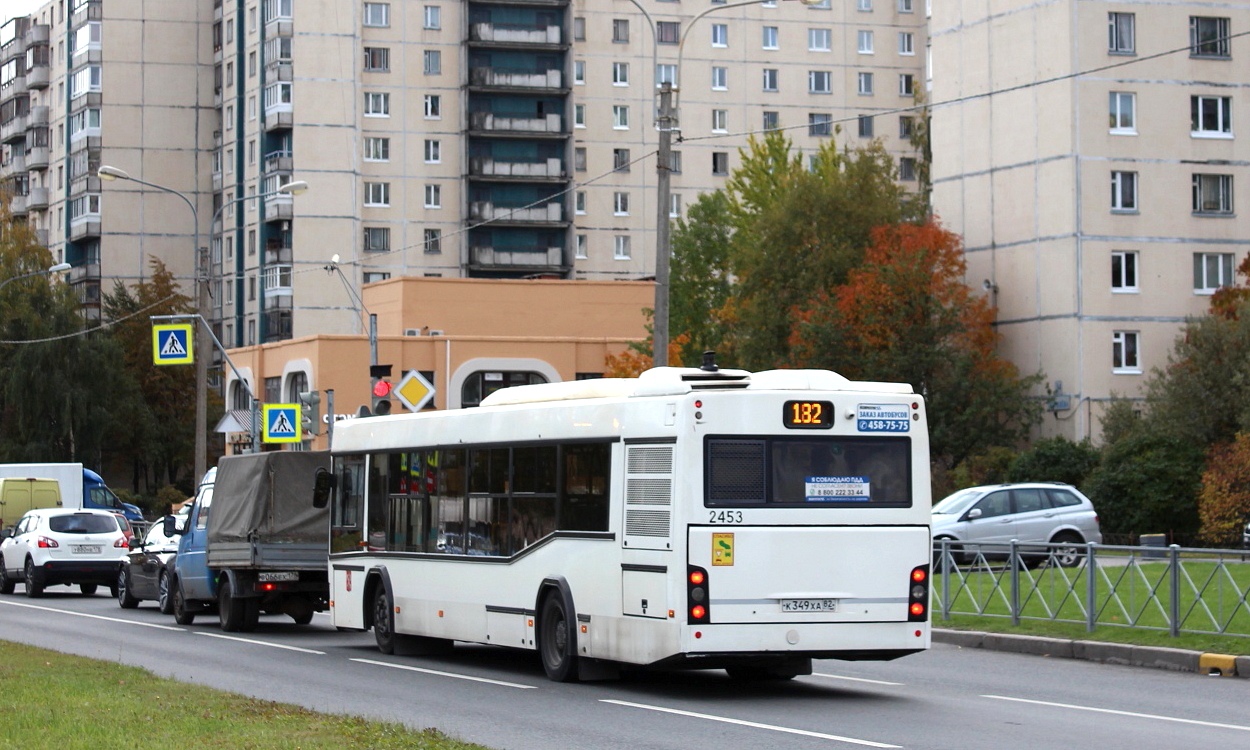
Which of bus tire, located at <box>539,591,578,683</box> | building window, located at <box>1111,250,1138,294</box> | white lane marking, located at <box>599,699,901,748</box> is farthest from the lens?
building window, located at <box>1111,250,1138,294</box>

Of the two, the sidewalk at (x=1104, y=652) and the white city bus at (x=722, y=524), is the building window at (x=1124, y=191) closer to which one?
the sidewalk at (x=1104, y=652)

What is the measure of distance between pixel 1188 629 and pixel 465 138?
81.3 m

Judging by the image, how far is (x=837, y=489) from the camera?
15914 mm

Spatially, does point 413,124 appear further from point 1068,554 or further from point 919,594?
point 919,594

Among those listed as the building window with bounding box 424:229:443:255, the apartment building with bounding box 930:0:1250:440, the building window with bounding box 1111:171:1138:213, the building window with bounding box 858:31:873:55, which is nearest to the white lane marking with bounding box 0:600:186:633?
the apartment building with bounding box 930:0:1250:440

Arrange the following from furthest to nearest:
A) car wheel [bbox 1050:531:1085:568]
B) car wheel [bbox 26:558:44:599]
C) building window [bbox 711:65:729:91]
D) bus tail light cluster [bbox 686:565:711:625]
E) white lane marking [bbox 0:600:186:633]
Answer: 1. building window [bbox 711:65:729:91]
2. car wheel [bbox 26:558:44:599]
3. white lane marking [bbox 0:600:186:633]
4. car wheel [bbox 1050:531:1085:568]
5. bus tail light cluster [bbox 686:565:711:625]

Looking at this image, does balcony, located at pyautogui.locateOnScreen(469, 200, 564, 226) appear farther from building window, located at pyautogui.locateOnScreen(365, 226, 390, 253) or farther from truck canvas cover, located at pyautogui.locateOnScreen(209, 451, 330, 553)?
truck canvas cover, located at pyautogui.locateOnScreen(209, 451, 330, 553)

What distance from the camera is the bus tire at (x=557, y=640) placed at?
17.0 metres

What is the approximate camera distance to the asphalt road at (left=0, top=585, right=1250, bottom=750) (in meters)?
13.0

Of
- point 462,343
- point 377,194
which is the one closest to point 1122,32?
point 462,343

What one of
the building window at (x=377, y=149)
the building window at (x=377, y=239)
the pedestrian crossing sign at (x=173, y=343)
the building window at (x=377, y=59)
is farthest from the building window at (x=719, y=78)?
the pedestrian crossing sign at (x=173, y=343)

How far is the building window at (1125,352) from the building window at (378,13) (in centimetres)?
5020

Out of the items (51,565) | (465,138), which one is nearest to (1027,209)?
(51,565)

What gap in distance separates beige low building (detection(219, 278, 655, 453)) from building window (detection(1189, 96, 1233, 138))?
22.3 meters
